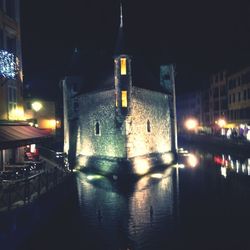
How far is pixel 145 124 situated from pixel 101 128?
461 centimetres

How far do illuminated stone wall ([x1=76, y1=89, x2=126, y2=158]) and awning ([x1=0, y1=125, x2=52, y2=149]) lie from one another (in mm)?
10097

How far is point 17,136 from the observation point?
16.1 meters

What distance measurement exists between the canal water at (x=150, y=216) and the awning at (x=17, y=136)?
3.47m

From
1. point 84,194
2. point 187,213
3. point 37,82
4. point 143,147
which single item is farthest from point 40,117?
point 187,213

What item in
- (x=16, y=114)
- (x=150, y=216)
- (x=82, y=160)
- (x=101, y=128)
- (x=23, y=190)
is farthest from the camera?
(x=82, y=160)

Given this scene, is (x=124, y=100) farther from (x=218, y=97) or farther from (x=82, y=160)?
(x=218, y=97)

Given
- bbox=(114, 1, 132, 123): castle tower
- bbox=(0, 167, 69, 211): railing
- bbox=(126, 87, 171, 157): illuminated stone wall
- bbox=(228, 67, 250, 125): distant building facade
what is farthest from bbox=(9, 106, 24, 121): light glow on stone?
bbox=(228, 67, 250, 125): distant building facade

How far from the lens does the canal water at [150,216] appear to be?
1239cm

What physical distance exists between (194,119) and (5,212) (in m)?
68.1

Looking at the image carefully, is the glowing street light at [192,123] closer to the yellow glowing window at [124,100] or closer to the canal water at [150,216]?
the yellow glowing window at [124,100]

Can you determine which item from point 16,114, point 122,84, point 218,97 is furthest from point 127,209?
point 218,97

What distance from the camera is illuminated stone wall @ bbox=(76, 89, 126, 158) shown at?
1136 inches

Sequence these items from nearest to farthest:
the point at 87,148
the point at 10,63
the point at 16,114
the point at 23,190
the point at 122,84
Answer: the point at 23,190 → the point at 10,63 → the point at 16,114 → the point at 122,84 → the point at 87,148

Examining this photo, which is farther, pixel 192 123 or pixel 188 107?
pixel 188 107
